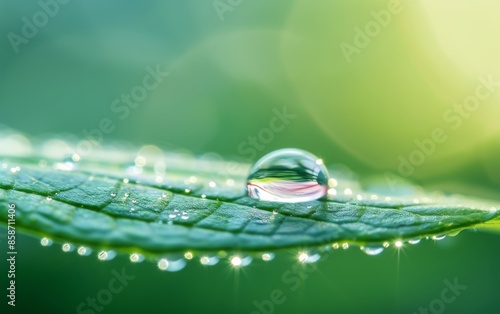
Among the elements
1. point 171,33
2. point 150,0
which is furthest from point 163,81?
point 150,0

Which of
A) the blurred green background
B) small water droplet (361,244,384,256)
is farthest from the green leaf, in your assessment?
the blurred green background

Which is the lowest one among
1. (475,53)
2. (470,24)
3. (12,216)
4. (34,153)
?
(12,216)

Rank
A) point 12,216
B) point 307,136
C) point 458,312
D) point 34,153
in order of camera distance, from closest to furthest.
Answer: point 12,216 < point 34,153 < point 458,312 < point 307,136

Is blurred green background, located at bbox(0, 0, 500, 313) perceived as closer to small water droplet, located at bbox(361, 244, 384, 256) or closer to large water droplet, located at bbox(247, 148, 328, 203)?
large water droplet, located at bbox(247, 148, 328, 203)

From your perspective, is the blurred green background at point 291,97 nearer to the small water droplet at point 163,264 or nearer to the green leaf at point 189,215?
the green leaf at point 189,215

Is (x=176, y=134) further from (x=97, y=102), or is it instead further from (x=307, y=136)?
(x=307, y=136)
